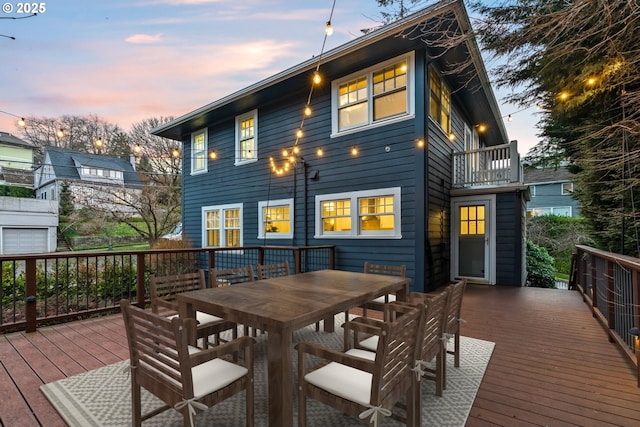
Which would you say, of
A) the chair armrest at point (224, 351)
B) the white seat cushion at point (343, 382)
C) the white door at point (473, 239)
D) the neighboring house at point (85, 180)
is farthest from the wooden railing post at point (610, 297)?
the neighboring house at point (85, 180)

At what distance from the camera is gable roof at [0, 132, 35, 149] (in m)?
15.1

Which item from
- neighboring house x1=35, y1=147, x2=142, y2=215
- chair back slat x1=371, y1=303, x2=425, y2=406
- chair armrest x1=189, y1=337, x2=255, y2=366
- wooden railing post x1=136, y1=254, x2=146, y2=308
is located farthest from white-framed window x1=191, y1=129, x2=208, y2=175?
chair back slat x1=371, y1=303, x2=425, y2=406

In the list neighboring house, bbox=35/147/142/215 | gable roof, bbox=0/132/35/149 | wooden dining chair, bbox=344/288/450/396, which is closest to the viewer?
wooden dining chair, bbox=344/288/450/396

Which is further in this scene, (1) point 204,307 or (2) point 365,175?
(2) point 365,175

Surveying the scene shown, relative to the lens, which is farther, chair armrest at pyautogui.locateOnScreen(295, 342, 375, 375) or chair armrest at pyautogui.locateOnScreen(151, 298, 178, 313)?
chair armrest at pyautogui.locateOnScreen(151, 298, 178, 313)

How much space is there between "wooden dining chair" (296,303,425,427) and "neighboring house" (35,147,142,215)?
1020 cm

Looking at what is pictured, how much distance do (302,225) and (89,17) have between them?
234 inches

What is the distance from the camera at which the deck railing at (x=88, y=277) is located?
336 centimetres

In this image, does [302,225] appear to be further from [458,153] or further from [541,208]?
[541,208]

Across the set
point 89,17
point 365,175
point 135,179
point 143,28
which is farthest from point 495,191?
point 135,179

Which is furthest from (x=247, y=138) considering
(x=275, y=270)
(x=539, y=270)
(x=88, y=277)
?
(x=539, y=270)

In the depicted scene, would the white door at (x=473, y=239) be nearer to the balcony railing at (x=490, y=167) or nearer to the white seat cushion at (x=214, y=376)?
the balcony railing at (x=490, y=167)

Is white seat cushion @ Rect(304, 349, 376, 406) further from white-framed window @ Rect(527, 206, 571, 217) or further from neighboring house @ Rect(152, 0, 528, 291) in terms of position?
white-framed window @ Rect(527, 206, 571, 217)

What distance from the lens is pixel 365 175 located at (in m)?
5.95
